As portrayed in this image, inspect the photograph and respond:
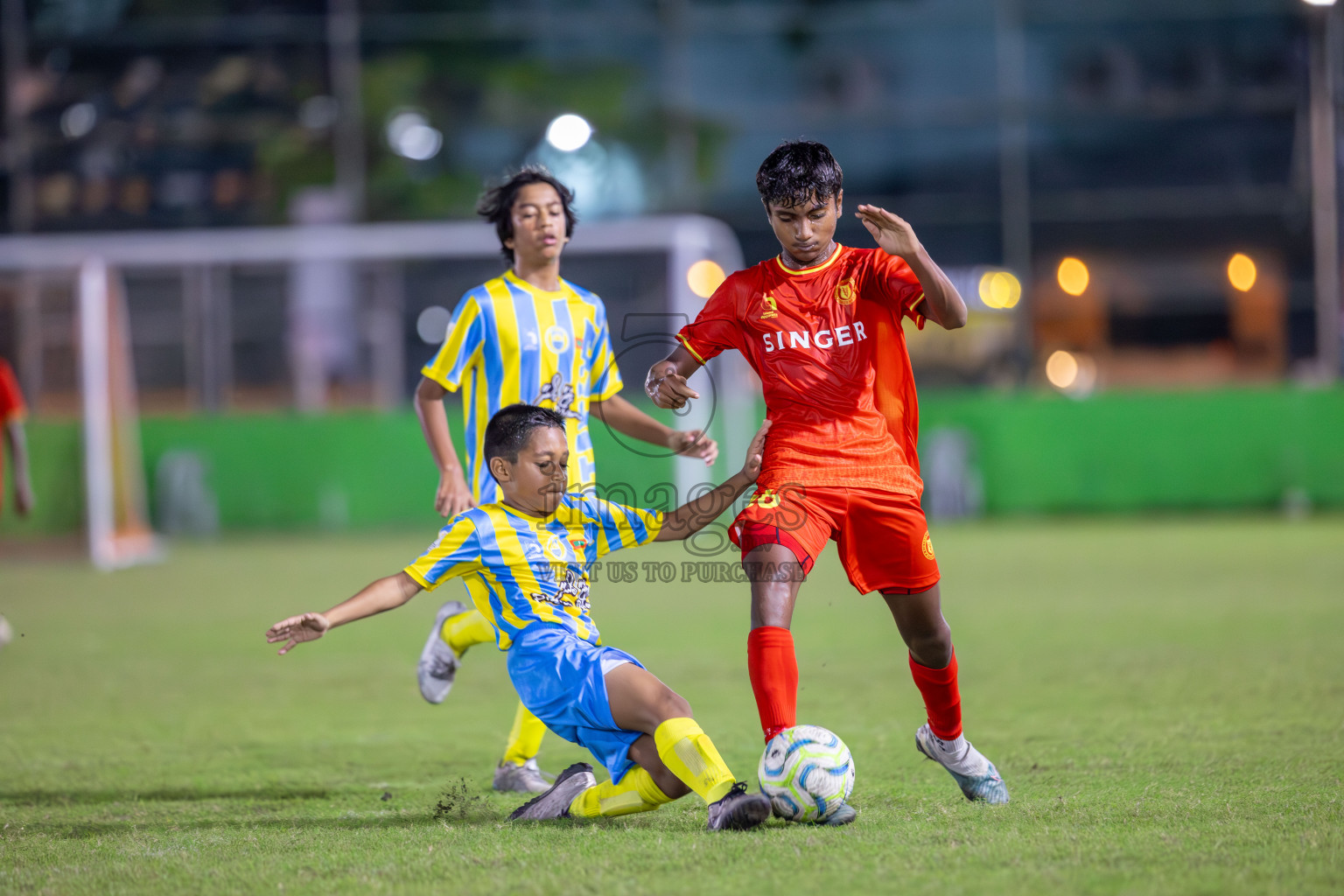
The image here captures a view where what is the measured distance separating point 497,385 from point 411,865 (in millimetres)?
1871

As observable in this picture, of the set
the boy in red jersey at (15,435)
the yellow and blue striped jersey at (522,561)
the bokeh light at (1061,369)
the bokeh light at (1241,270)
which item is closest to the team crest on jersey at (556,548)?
the yellow and blue striped jersey at (522,561)

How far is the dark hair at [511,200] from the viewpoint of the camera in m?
5.00

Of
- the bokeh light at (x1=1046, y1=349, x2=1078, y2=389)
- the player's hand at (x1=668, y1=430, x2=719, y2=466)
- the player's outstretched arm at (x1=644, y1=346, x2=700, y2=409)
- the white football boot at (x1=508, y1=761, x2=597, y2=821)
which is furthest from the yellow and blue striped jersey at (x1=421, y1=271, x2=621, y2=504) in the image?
the bokeh light at (x1=1046, y1=349, x2=1078, y2=389)

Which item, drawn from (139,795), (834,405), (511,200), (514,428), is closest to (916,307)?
(834,405)

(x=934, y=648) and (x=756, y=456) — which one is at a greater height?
(x=756, y=456)

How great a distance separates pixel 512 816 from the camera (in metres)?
4.08

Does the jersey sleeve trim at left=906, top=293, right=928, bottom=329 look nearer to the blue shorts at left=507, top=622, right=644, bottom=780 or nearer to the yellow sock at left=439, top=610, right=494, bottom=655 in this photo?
the blue shorts at left=507, top=622, right=644, bottom=780

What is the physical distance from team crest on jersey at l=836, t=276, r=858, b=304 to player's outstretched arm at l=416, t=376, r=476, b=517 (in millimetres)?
1407

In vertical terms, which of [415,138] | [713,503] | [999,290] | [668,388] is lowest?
[713,503]

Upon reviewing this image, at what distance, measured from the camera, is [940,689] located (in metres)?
4.20

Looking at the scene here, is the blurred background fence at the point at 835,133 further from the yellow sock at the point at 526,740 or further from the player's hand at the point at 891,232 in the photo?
the player's hand at the point at 891,232

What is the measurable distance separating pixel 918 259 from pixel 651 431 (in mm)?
1274

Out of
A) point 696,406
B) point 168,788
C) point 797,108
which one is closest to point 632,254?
point 696,406

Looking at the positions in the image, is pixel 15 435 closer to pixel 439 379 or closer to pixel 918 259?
pixel 439 379
